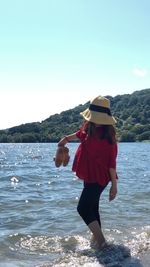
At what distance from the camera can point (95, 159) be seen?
23.2ft

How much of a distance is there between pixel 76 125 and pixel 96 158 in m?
149

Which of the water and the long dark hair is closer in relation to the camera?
the water

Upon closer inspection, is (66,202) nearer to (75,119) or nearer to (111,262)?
(111,262)

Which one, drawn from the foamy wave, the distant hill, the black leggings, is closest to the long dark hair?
the black leggings

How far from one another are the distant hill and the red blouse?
130 metres

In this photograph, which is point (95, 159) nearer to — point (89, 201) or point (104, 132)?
point (104, 132)

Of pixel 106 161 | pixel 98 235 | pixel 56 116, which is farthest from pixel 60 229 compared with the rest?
pixel 56 116

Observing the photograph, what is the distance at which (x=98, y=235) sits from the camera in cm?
721

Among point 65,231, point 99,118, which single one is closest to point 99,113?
point 99,118

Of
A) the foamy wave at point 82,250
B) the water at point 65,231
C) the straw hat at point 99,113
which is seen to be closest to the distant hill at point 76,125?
the water at point 65,231

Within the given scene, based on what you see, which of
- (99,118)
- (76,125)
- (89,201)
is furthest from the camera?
(76,125)

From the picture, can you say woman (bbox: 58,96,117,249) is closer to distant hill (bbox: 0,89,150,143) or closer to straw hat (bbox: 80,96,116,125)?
straw hat (bbox: 80,96,116,125)

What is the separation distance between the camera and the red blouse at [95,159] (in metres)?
7.09

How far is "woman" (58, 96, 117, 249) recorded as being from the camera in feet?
23.3
